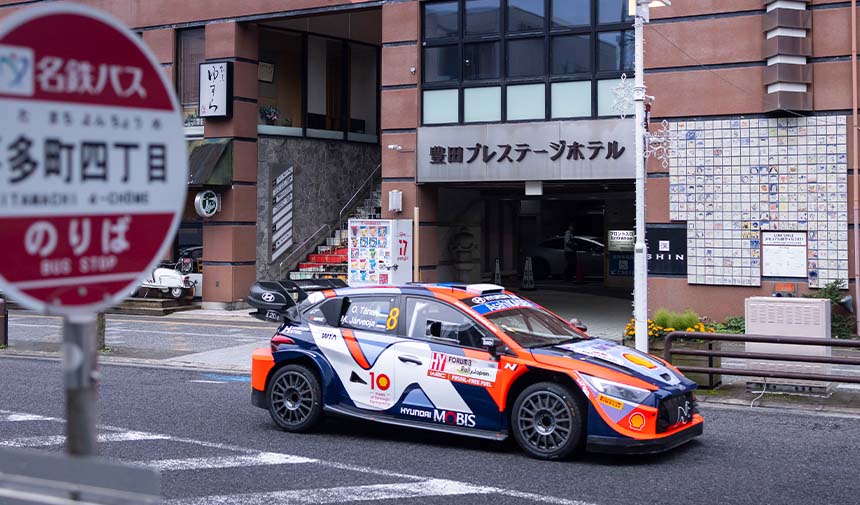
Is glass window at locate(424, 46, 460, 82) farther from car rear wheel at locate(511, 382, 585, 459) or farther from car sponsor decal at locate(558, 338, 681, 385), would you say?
car rear wheel at locate(511, 382, 585, 459)

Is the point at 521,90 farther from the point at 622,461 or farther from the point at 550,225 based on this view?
the point at 550,225

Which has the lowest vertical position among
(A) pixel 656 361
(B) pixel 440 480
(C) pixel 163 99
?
(B) pixel 440 480

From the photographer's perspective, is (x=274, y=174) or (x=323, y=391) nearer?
(x=323, y=391)

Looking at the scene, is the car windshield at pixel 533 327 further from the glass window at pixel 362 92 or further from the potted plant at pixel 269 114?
the glass window at pixel 362 92

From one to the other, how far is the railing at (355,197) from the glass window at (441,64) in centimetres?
724

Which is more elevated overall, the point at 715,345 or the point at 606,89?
the point at 606,89

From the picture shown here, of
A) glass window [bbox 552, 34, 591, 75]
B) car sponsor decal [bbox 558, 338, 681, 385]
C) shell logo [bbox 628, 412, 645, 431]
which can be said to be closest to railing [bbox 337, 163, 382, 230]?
glass window [bbox 552, 34, 591, 75]

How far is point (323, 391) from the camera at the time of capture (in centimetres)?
1009

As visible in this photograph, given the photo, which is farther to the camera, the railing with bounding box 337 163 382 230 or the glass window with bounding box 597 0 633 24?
the railing with bounding box 337 163 382 230

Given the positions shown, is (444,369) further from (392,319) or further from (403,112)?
(403,112)

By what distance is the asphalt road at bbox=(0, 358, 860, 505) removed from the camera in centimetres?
768

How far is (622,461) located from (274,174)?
1914 cm

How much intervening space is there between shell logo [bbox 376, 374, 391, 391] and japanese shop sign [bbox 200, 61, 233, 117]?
55.1 feet

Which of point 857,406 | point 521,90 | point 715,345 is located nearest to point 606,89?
point 521,90
